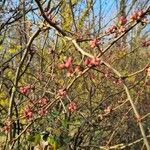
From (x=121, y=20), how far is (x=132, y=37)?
24.6 feet

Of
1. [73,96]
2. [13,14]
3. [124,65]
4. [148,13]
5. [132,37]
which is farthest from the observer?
[132,37]

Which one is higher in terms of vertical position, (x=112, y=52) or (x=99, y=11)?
(x=99, y=11)

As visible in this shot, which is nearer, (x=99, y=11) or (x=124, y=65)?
(x=99, y=11)

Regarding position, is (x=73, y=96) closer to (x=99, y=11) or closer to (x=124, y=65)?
(x=99, y=11)

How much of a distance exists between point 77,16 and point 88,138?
210 cm

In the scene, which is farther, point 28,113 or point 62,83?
point 62,83

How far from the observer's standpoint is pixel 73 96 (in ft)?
23.2

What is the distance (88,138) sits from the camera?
6543 millimetres

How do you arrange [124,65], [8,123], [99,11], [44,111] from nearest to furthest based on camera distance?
[44,111]
[8,123]
[99,11]
[124,65]

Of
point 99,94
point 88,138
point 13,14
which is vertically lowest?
point 88,138

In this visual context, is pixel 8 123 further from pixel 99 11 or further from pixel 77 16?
pixel 99 11

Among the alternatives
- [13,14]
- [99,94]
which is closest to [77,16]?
[99,94]

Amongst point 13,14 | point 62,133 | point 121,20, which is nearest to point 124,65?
point 13,14

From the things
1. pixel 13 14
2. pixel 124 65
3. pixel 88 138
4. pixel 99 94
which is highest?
pixel 13 14
